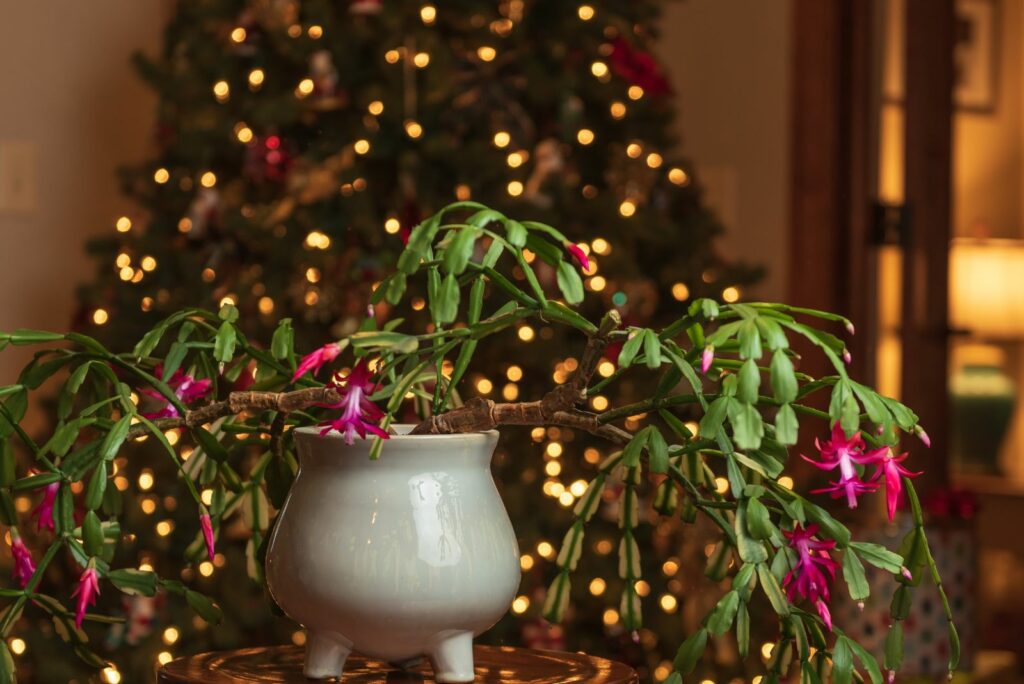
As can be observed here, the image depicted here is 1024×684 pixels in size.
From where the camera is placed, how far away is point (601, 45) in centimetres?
250

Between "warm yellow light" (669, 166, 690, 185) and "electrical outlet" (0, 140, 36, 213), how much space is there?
111cm

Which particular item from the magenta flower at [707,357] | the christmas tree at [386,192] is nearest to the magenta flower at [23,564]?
the magenta flower at [707,357]

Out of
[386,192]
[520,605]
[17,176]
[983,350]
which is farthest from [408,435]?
[983,350]

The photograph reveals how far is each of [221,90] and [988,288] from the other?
6.69 feet

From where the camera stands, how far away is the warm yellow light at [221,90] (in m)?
2.41

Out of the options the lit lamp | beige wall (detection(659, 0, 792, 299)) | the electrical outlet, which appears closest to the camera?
the electrical outlet

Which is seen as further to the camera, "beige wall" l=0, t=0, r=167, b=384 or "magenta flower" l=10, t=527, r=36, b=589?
"beige wall" l=0, t=0, r=167, b=384

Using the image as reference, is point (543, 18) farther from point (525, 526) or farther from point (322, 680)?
point (322, 680)

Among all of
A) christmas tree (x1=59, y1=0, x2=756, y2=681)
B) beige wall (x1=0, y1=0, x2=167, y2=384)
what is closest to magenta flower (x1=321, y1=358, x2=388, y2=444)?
christmas tree (x1=59, y1=0, x2=756, y2=681)

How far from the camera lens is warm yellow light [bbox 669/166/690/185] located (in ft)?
8.36

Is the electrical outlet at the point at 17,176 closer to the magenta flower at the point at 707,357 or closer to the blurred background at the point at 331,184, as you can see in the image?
the blurred background at the point at 331,184

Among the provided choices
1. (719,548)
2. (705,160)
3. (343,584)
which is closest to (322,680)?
(343,584)

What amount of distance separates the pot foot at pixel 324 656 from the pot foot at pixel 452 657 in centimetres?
6

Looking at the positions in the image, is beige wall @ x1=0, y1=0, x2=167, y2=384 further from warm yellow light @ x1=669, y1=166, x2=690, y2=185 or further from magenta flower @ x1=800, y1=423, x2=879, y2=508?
magenta flower @ x1=800, y1=423, x2=879, y2=508
